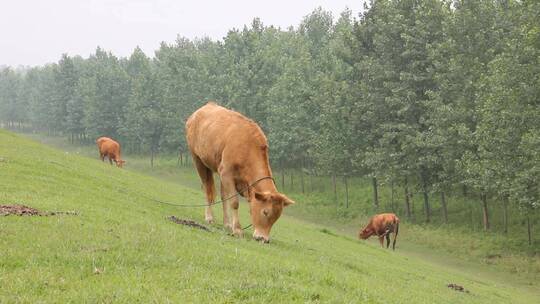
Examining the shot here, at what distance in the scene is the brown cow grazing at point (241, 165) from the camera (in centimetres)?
1409

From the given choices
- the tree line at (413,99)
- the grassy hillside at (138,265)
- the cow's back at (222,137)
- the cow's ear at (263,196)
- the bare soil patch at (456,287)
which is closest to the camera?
the grassy hillside at (138,265)

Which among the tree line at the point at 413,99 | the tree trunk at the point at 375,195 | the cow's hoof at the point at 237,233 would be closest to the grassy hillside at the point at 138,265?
the cow's hoof at the point at 237,233

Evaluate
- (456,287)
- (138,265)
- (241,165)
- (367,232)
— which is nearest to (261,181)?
(241,165)

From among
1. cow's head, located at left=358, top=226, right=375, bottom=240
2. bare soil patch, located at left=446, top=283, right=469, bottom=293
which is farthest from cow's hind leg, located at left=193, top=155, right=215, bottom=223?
cow's head, located at left=358, top=226, right=375, bottom=240

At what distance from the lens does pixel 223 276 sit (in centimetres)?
917

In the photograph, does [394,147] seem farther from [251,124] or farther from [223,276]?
[223,276]

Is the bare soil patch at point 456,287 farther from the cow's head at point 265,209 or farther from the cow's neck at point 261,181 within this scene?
the cow's neck at point 261,181

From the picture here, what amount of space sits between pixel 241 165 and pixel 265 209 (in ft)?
6.26

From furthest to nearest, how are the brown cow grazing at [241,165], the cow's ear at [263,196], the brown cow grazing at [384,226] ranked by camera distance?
the brown cow grazing at [384,226] < the brown cow grazing at [241,165] < the cow's ear at [263,196]

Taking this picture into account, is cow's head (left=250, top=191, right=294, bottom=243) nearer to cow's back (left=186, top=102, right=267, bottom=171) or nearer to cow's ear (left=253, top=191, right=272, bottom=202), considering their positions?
cow's ear (left=253, top=191, right=272, bottom=202)

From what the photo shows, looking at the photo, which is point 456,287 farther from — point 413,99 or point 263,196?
point 413,99

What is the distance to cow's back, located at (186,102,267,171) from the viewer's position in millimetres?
15242

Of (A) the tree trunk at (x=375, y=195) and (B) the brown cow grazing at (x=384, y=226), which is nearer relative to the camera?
(B) the brown cow grazing at (x=384, y=226)

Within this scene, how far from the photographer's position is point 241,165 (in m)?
15.2
